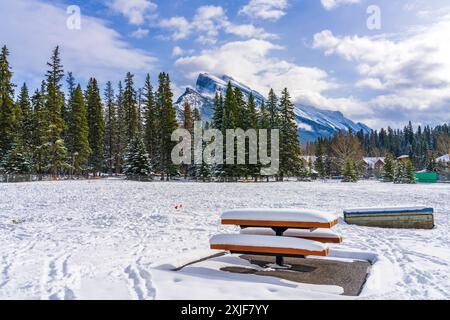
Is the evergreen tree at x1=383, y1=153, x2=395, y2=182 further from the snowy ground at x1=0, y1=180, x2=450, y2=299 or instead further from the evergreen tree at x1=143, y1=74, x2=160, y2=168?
the snowy ground at x1=0, y1=180, x2=450, y2=299

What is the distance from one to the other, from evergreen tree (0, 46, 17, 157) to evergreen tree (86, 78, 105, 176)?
12955 millimetres

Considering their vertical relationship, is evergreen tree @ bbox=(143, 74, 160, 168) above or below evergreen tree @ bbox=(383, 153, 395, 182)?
above

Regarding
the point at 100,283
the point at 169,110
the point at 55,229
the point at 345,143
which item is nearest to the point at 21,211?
the point at 55,229

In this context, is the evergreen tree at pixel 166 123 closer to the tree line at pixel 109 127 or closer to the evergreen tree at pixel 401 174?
the tree line at pixel 109 127

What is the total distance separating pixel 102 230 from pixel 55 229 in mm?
1267

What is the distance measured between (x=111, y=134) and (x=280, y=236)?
61220mm

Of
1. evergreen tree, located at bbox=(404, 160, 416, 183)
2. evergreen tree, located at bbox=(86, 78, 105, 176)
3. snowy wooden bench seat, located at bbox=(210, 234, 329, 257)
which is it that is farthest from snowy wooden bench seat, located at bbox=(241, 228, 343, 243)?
evergreen tree, located at bbox=(86, 78, 105, 176)

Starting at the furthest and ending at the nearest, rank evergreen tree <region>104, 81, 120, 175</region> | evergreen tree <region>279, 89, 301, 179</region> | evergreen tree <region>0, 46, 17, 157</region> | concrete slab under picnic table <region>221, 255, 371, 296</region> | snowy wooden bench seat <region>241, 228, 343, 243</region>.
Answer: evergreen tree <region>104, 81, 120, 175</region> → evergreen tree <region>279, 89, 301, 179</region> → evergreen tree <region>0, 46, 17, 157</region> → snowy wooden bench seat <region>241, 228, 343, 243</region> → concrete slab under picnic table <region>221, 255, 371, 296</region>

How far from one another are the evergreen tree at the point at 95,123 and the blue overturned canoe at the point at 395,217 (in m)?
51.2

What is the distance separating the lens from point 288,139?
175 feet

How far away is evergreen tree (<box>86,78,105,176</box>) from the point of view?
56906mm

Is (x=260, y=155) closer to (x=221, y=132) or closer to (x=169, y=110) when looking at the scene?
(x=221, y=132)

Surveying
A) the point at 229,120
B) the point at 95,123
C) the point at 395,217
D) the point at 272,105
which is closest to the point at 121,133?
the point at 95,123

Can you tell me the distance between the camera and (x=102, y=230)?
10242mm
